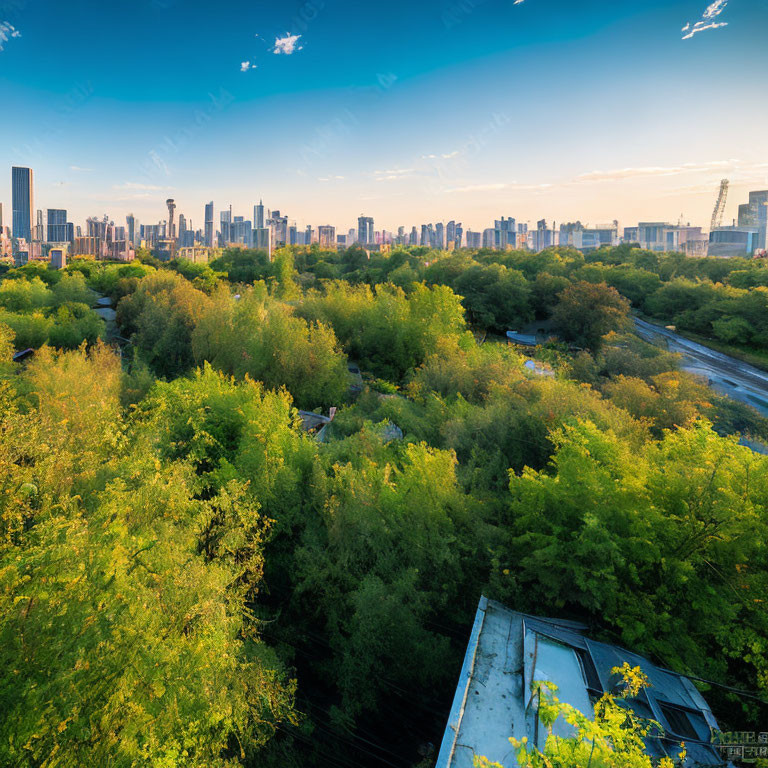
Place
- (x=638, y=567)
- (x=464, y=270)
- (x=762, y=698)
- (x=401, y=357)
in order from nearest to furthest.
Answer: (x=762, y=698) → (x=638, y=567) → (x=401, y=357) → (x=464, y=270)

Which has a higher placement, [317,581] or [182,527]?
[182,527]

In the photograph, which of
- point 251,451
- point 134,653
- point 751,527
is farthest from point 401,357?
point 134,653

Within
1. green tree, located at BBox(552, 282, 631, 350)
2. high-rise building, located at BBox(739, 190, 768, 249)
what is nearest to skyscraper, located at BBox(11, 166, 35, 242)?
green tree, located at BBox(552, 282, 631, 350)

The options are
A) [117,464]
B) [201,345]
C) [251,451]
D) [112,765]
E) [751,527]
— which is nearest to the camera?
[112,765]

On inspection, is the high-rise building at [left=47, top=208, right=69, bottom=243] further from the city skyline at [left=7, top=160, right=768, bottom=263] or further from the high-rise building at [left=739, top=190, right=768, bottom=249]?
the high-rise building at [left=739, top=190, right=768, bottom=249]

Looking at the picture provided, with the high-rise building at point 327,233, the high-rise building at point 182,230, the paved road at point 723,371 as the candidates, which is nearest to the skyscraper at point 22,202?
the high-rise building at point 182,230

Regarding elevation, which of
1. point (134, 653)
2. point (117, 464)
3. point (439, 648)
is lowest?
point (439, 648)

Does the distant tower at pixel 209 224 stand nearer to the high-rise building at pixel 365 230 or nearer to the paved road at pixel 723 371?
the high-rise building at pixel 365 230

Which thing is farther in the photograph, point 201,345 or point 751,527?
point 201,345

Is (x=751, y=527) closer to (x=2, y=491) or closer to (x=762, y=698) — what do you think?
(x=762, y=698)
